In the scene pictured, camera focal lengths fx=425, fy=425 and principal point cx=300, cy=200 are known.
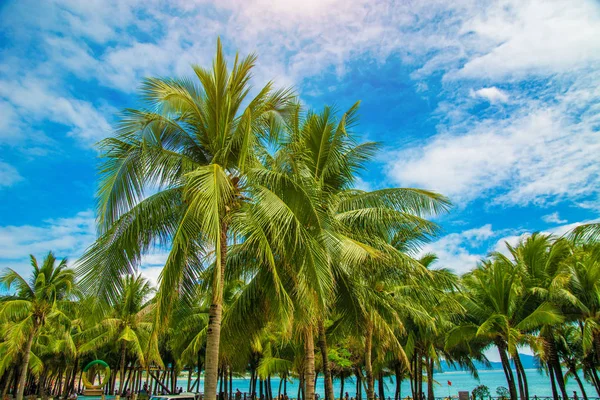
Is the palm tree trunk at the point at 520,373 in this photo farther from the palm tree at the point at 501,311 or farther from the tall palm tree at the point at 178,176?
the tall palm tree at the point at 178,176

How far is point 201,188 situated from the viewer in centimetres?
716

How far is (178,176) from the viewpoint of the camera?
31.1ft

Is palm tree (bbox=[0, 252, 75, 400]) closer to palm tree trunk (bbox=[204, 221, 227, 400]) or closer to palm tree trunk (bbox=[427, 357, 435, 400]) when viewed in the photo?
palm tree trunk (bbox=[204, 221, 227, 400])

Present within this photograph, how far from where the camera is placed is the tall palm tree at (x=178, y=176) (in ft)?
26.6

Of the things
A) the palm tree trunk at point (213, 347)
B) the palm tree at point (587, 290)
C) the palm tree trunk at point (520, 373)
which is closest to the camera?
the palm tree trunk at point (213, 347)

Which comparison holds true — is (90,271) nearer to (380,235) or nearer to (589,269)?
(380,235)

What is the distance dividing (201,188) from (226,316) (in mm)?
5090

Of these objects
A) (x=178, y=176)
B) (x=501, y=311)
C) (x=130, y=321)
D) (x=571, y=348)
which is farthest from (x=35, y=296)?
(x=571, y=348)

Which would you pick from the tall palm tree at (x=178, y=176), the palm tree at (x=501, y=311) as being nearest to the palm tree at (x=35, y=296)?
the tall palm tree at (x=178, y=176)

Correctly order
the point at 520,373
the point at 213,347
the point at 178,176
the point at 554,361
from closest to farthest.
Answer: the point at 213,347 → the point at 178,176 → the point at 554,361 → the point at 520,373

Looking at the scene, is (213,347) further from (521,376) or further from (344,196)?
(521,376)

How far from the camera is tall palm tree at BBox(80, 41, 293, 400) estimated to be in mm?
8112

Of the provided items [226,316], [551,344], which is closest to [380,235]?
[226,316]

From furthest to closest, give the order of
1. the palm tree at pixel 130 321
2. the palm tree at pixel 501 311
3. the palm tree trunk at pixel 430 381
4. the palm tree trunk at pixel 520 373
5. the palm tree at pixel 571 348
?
the palm tree at pixel 130 321 → the palm tree trunk at pixel 430 381 → the palm tree at pixel 571 348 → the palm tree trunk at pixel 520 373 → the palm tree at pixel 501 311
